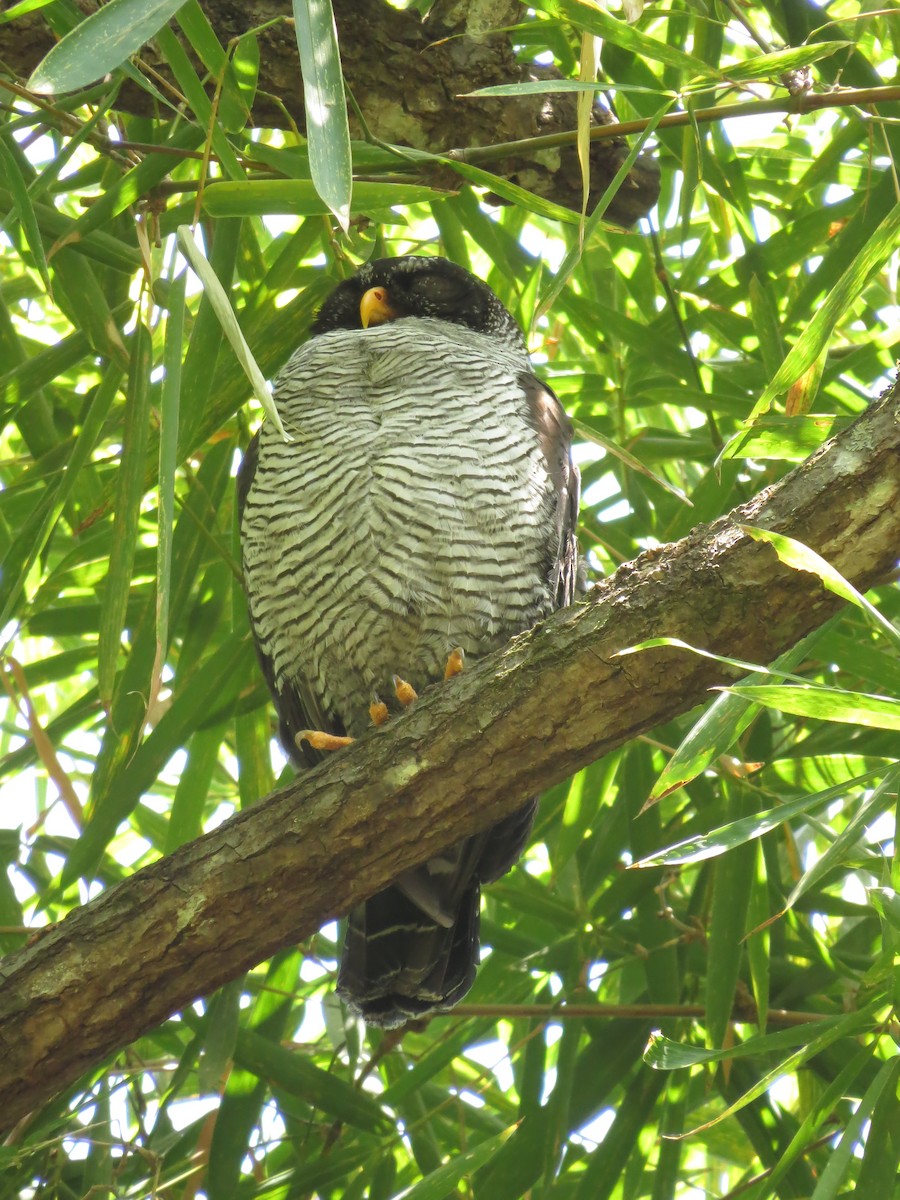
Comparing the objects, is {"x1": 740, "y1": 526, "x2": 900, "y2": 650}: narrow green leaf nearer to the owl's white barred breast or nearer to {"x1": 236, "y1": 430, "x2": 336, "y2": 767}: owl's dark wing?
the owl's white barred breast

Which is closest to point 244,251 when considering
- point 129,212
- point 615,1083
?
point 129,212

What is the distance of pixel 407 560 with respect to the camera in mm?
3129

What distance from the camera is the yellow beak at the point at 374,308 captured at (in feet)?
12.4

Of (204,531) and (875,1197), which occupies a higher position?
(204,531)

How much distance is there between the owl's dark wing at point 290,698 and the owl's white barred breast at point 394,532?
0.05 metres

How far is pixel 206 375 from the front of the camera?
2.93 m

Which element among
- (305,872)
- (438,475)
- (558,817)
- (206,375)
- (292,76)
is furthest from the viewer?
(558,817)

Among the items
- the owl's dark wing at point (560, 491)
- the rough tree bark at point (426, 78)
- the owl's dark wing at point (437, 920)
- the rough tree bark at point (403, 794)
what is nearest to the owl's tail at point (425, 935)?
the owl's dark wing at point (437, 920)

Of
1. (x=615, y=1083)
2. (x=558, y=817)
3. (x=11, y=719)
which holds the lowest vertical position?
(x=615, y=1083)

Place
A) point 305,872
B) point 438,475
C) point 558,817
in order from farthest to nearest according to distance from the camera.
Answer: point 558,817 → point 438,475 → point 305,872

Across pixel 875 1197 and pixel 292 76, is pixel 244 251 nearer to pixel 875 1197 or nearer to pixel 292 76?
pixel 292 76

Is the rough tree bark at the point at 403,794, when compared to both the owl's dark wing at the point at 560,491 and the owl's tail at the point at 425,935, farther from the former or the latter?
the owl's dark wing at the point at 560,491

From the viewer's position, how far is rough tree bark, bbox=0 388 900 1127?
2.22 m

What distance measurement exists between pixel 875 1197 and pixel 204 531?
6.95ft
